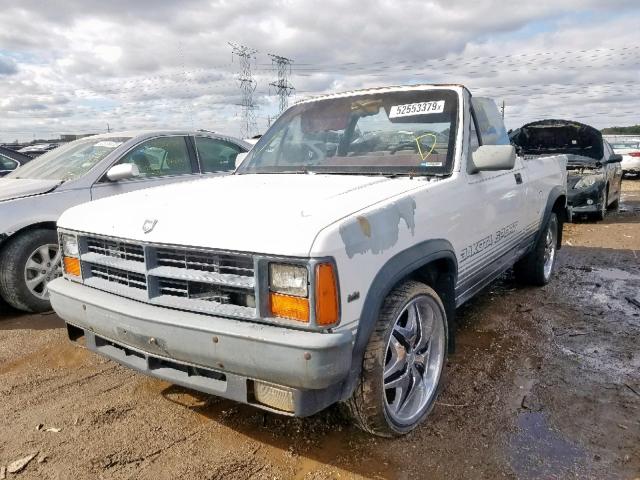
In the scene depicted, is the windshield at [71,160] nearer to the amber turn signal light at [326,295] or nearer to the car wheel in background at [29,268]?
the car wheel in background at [29,268]

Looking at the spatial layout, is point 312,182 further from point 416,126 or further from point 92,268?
point 92,268

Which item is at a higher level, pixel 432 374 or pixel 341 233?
pixel 341 233

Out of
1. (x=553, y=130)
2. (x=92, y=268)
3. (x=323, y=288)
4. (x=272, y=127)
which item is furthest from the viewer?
(x=553, y=130)

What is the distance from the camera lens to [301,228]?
2.24 m

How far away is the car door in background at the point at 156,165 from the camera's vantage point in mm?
5316

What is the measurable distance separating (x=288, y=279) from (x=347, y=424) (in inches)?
45.1

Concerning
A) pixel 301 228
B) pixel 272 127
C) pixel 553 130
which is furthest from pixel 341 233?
pixel 553 130

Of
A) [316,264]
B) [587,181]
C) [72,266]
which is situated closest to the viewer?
[316,264]

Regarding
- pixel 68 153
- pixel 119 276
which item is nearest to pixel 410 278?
pixel 119 276

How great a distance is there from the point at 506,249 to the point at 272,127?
214 centimetres

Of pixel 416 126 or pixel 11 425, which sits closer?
pixel 11 425

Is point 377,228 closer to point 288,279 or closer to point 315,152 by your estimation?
point 288,279

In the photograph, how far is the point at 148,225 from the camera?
259 centimetres

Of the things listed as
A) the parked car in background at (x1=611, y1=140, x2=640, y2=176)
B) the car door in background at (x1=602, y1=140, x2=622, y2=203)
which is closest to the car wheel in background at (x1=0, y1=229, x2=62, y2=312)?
the car door in background at (x1=602, y1=140, x2=622, y2=203)
